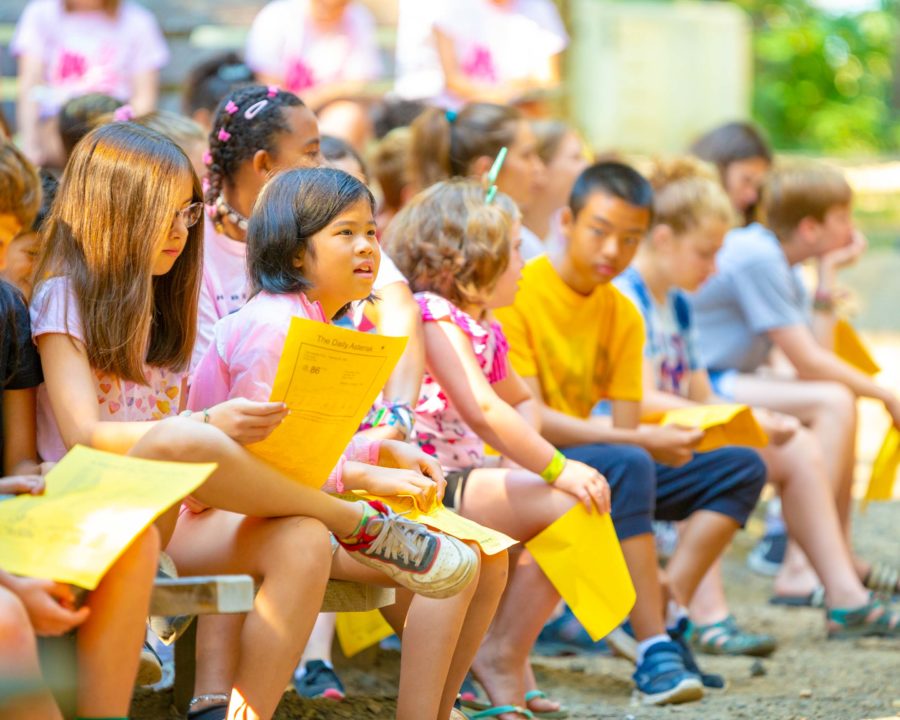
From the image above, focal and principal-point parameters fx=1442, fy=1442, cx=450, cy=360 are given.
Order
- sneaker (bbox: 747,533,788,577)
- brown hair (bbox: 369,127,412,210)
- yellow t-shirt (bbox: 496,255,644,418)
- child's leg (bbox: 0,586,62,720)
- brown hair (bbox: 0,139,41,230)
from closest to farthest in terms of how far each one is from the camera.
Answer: child's leg (bbox: 0,586,62,720) → brown hair (bbox: 0,139,41,230) → yellow t-shirt (bbox: 496,255,644,418) → brown hair (bbox: 369,127,412,210) → sneaker (bbox: 747,533,788,577)

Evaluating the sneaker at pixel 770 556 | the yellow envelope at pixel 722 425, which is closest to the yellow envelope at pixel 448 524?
the yellow envelope at pixel 722 425

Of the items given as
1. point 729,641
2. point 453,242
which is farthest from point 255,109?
point 729,641

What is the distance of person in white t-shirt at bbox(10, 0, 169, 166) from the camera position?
6.13 meters

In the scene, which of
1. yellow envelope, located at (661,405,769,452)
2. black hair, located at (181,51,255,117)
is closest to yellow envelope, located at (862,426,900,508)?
yellow envelope, located at (661,405,769,452)

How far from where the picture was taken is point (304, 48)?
20.8 feet

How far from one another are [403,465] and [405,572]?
1.29 ft

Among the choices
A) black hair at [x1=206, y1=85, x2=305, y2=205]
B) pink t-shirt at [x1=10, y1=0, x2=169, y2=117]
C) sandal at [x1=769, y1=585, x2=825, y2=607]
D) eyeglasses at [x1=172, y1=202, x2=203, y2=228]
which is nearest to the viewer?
eyeglasses at [x1=172, y1=202, x2=203, y2=228]

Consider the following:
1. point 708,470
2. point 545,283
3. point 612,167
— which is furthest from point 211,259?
point 708,470

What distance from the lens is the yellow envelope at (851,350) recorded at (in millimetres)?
5758

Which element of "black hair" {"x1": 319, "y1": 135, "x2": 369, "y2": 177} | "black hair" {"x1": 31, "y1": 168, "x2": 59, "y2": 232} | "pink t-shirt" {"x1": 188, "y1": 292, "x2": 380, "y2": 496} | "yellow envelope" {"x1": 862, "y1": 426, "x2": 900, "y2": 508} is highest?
"black hair" {"x1": 319, "y1": 135, "x2": 369, "y2": 177}

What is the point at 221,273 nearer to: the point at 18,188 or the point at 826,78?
the point at 18,188

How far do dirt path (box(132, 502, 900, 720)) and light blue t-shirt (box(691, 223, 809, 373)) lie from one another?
973mm

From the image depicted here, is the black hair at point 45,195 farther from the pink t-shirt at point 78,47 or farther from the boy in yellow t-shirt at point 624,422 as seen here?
the pink t-shirt at point 78,47

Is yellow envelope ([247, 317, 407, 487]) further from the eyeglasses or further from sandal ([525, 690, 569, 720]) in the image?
sandal ([525, 690, 569, 720])
